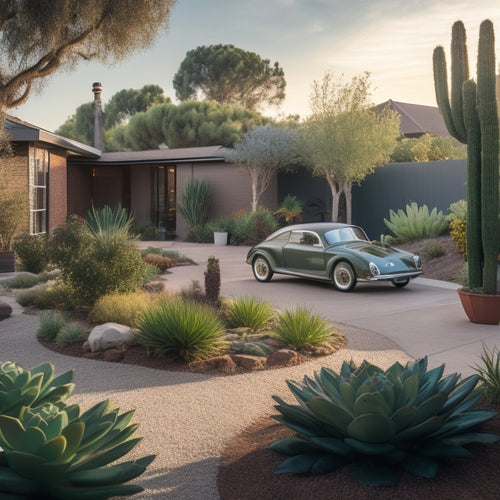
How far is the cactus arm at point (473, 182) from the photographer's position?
8.96 m

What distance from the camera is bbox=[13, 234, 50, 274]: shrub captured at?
14.4 meters

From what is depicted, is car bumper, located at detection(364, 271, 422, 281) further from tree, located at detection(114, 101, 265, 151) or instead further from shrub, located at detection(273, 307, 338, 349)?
tree, located at detection(114, 101, 265, 151)

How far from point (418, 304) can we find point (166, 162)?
18.0 metres

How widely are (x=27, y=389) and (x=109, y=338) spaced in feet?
10.7

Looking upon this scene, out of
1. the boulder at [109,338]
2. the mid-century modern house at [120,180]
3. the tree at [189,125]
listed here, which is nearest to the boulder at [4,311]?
the boulder at [109,338]

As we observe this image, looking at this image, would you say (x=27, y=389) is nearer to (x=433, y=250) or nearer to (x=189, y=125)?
(x=433, y=250)

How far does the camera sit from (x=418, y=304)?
1039 centimetres

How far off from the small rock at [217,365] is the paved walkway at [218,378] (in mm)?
208

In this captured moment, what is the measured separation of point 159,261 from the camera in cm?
1526

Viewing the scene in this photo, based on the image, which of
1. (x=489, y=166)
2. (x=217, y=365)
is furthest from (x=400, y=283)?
(x=217, y=365)

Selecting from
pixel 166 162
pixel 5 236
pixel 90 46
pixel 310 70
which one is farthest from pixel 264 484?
pixel 166 162

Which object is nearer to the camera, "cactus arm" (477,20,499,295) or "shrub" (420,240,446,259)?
"cactus arm" (477,20,499,295)

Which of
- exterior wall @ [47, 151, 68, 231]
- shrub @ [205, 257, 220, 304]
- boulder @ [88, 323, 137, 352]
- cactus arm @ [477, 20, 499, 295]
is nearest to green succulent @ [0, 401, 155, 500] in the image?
boulder @ [88, 323, 137, 352]

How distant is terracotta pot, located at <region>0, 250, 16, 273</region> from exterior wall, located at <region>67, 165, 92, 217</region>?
10.7m
